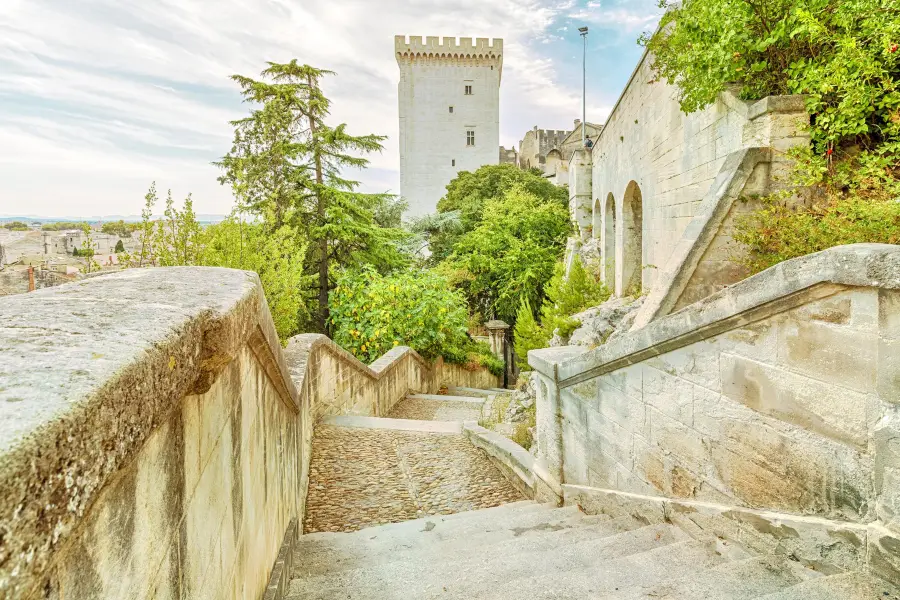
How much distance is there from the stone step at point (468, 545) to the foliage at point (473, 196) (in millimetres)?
21334

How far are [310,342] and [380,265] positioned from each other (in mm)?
10819

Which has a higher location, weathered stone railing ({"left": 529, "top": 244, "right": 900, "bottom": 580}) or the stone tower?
the stone tower

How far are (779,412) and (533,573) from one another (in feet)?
5.06

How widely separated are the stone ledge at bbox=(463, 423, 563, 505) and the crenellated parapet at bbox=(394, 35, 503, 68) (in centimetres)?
3681

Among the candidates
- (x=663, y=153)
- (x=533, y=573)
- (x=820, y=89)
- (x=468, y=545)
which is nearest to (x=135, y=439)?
(x=533, y=573)

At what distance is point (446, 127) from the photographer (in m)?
39.0

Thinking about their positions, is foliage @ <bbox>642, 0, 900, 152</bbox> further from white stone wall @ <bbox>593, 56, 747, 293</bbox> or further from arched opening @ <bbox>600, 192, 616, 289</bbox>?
arched opening @ <bbox>600, 192, 616, 289</bbox>

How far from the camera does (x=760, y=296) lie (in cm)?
246

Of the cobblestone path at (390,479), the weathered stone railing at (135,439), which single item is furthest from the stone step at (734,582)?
the cobblestone path at (390,479)

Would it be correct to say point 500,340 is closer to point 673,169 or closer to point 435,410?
point 435,410

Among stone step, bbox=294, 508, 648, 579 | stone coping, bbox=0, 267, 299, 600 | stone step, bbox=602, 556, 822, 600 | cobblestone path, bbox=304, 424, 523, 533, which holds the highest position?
stone coping, bbox=0, 267, 299, 600

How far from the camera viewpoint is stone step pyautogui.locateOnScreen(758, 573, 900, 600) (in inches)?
78.7

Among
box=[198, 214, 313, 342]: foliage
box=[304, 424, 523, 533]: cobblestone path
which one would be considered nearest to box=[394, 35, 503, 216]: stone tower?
box=[198, 214, 313, 342]: foliage

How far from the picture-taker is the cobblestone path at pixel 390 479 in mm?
4527
